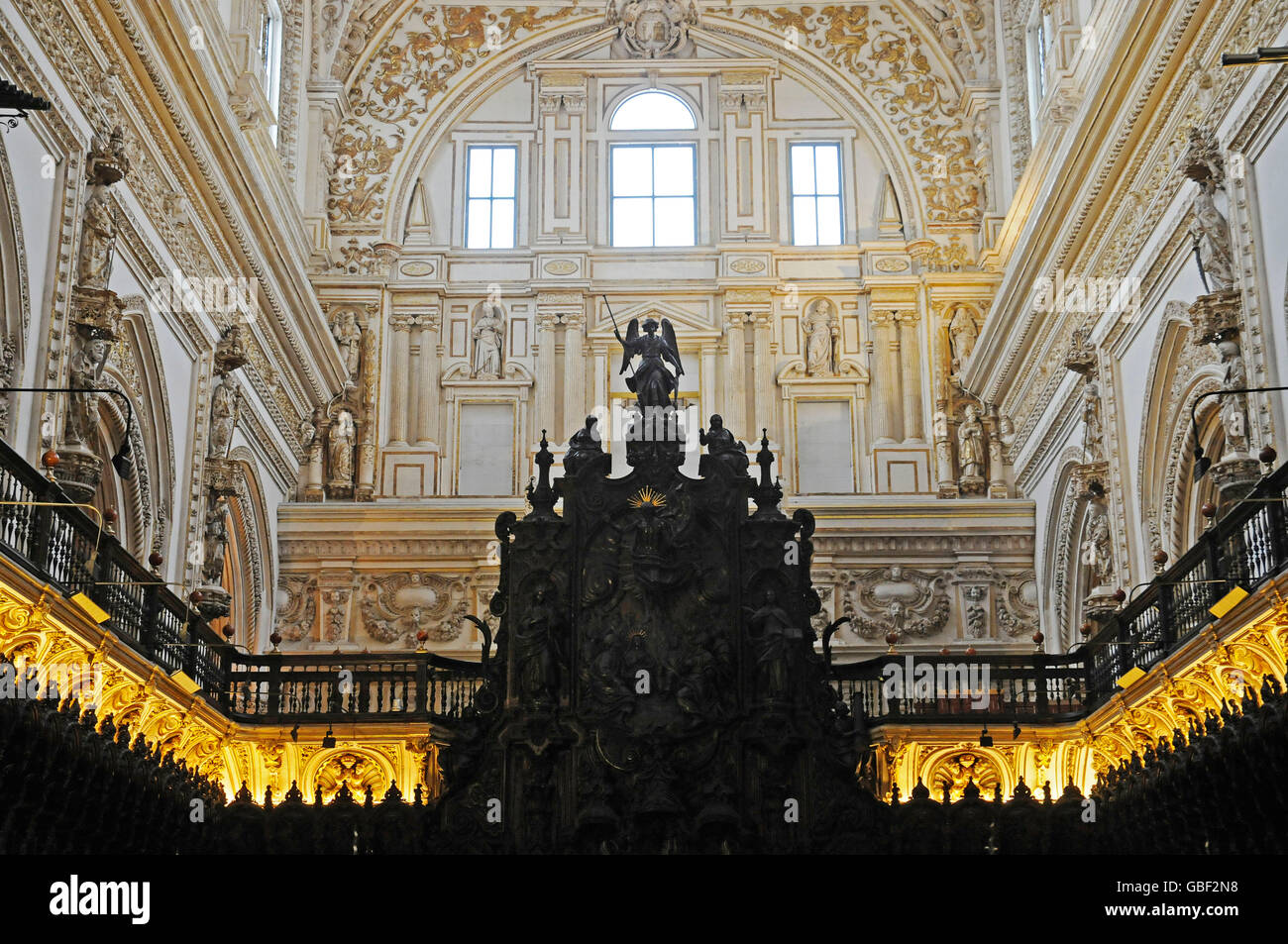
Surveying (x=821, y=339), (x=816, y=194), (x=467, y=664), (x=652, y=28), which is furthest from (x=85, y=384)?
(x=652, y=28)

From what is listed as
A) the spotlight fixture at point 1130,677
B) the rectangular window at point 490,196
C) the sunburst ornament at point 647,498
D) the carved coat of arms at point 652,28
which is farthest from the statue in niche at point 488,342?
the spotlight fixture at point 1130,677

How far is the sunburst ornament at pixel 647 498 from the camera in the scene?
978 inches

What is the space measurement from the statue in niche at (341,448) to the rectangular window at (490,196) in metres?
4.76

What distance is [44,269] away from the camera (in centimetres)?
1944

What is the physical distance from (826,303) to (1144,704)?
14.6 m

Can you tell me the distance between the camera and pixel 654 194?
117ft

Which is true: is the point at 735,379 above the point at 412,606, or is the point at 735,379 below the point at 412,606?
above

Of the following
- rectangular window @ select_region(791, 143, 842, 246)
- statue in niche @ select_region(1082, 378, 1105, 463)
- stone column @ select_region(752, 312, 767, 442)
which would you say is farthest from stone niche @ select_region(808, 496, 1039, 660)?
rectangular window @ select_region(791, 143, 842, 246)

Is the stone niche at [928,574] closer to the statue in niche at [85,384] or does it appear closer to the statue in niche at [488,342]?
the statue in niche at [488,342]

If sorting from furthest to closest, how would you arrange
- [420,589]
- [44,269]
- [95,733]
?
1. [420,589]
2. [44,269]
3. [95,733]

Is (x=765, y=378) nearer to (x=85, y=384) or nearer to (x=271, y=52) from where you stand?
(x=271, y=52)

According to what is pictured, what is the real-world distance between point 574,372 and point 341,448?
464 cm

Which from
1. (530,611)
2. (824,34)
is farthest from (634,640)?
(824,34)
